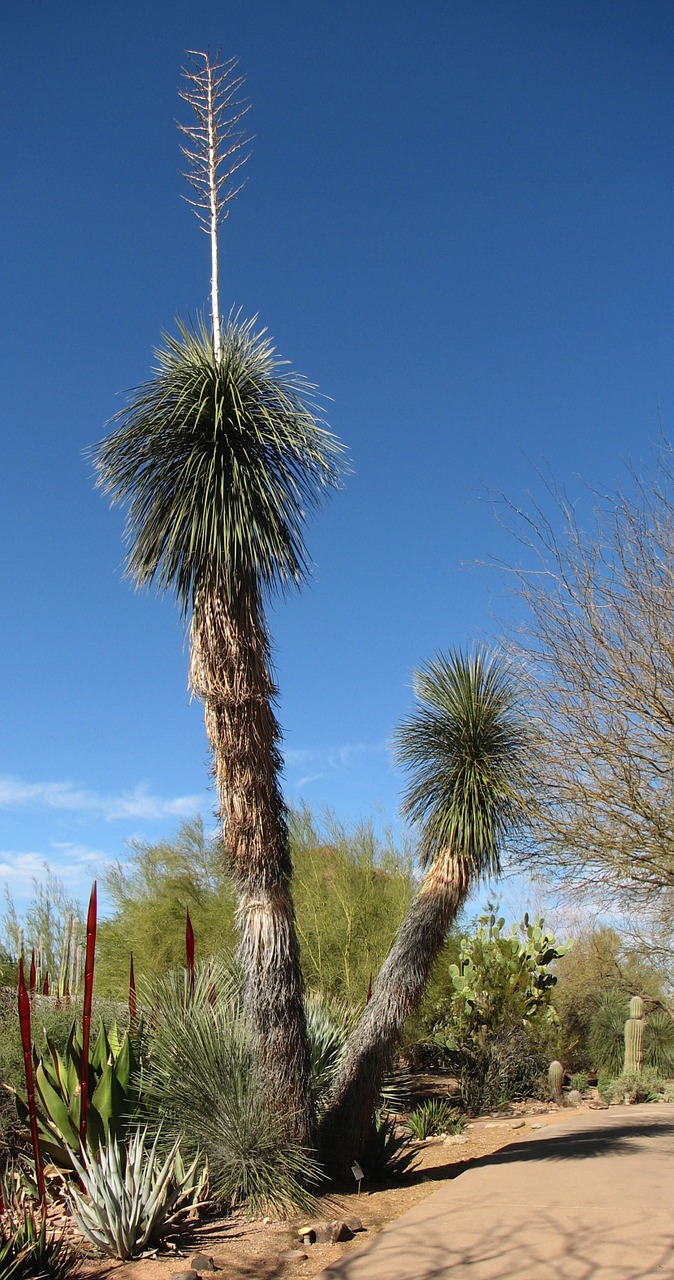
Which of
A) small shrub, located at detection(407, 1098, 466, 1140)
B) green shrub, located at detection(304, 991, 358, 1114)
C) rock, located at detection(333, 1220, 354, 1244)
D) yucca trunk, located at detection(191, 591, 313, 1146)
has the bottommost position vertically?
rock, located at detection(333, 1220, 354, 1244)

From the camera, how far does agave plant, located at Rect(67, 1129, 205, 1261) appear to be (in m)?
6.29

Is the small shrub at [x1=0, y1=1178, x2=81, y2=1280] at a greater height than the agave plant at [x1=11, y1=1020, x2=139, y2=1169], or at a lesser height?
lesser

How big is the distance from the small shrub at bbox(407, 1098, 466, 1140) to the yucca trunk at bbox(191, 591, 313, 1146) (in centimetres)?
479

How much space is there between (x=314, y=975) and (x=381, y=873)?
2.26 m

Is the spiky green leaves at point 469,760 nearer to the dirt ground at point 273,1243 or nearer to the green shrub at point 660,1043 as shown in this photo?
the dirt ground at point 273,1243

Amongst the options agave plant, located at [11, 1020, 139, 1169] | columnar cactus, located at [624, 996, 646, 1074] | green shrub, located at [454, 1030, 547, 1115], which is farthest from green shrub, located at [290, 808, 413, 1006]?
agave plant, located at [11, 1020, 139, 1169]

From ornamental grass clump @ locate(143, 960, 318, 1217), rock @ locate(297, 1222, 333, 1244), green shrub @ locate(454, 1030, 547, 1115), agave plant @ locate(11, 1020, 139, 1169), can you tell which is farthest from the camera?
green shrub @ locate(454, 1030, 547, 1115)

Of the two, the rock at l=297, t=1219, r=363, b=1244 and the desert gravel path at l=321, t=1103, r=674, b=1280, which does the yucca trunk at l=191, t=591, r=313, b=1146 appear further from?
the desert gravel path at l=321, t=1103, r=674, b=1280

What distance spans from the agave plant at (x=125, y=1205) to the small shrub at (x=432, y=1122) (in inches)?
234

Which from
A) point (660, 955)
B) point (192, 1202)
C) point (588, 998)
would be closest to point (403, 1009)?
point (192, 1202)

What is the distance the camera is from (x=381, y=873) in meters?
18.3

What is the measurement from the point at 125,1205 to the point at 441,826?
5.21 m

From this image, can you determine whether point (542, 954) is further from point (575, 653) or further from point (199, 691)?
point (199, 691)

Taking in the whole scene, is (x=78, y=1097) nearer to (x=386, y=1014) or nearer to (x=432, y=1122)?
(x=386, y=1014)
